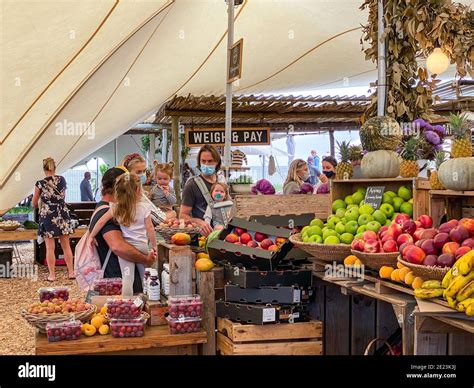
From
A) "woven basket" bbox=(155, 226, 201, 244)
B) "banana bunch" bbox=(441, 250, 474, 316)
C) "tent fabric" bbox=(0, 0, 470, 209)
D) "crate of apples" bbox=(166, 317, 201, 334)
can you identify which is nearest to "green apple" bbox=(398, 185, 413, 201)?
"banana bunch" bbox=(441, 250, 474, 316)

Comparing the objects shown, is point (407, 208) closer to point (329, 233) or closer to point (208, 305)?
point (329, 233)

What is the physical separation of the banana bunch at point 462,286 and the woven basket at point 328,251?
30.0 inches

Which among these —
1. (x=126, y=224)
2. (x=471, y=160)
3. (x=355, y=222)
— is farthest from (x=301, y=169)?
(x=471, y=160)

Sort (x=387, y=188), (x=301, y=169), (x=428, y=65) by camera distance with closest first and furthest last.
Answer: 1. (x=387, y=188)
2. (x=428, y=65)
3. (x=301, y=169)

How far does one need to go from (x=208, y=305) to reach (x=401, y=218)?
43.8 inches

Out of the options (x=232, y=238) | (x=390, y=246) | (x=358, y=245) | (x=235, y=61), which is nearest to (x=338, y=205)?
(x=232, y=238)

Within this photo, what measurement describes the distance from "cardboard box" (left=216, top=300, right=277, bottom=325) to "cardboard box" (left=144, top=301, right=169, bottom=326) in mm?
404

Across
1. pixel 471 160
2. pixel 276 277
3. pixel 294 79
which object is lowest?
pixel 276 277

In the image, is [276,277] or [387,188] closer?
[276,277]

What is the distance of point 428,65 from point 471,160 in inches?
121

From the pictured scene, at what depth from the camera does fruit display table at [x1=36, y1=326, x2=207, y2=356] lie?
3.12 meters

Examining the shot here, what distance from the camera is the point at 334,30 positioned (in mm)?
8992

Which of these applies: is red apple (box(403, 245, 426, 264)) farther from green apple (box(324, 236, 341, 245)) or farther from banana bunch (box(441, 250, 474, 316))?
green apple (box(324, 236, 341, 245))
